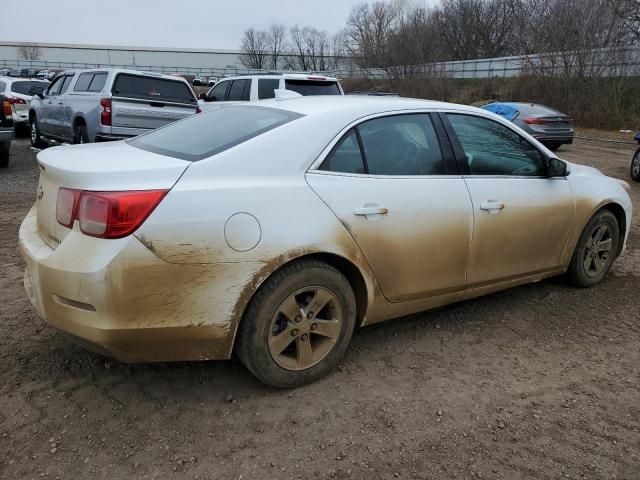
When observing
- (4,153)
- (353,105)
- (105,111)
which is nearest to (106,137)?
(105,111)

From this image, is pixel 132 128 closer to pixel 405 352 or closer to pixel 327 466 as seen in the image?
pixel 405 352

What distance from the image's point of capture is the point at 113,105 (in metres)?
9.17

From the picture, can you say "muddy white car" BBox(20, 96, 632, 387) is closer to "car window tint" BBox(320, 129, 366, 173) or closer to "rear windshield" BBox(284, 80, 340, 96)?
"car window tint" BBox(320, 129, 366, 173)

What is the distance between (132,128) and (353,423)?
26.4 feet

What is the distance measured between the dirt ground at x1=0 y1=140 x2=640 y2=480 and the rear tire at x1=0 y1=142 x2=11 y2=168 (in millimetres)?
7674

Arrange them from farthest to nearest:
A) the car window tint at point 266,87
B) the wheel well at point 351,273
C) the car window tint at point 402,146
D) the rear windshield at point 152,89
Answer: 1. the car window tint at point 266,87
2. the rear windshield at point 152,89
3. the car window tint at point 402,146
4. the wheel well at point 351,273

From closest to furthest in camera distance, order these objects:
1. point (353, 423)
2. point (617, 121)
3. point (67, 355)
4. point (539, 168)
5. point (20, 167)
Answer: point (353, 423) < point (67, 355) < point (539, 168) < point (20, 167) < point (617, 121)

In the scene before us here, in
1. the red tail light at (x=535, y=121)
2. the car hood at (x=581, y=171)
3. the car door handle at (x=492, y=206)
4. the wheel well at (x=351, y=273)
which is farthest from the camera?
the red tail light at (x=535, y=121)

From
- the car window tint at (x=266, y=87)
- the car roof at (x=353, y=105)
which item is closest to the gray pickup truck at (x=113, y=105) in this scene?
the car window tint at (x=266, y=87)

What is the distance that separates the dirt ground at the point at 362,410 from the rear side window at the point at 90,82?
7.19 m

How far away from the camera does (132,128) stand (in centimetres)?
940

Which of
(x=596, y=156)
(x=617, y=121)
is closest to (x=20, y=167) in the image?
(x=596, y=156)

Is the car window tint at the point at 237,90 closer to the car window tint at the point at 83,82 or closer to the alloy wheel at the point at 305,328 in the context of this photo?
the car window tint at the point at 83,82

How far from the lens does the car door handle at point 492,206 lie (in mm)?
3502
